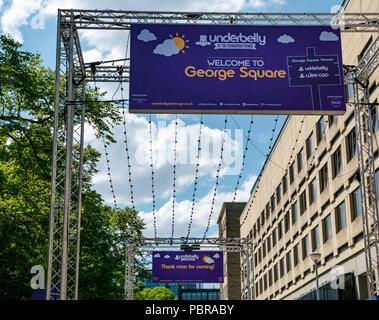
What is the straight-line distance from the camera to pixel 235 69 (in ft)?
56.7

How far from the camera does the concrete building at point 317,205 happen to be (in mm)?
27812

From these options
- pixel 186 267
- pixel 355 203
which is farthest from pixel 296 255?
pixel 355 203

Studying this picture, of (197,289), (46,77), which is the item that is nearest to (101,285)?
(46,77)

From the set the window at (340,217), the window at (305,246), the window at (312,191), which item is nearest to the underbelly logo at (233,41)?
the window at (340,217)

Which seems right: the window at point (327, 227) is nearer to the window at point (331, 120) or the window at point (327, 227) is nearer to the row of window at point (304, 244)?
the row of window at point (304, 244)

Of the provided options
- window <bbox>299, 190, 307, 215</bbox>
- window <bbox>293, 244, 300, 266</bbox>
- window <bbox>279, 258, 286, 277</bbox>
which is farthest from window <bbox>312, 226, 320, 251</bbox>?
window <bbox>279, 258, 286, 277</bbox>

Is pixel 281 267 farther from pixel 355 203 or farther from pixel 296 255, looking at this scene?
pixel 355 203

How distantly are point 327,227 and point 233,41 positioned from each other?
1890 cm

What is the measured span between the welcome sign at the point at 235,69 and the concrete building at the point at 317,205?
801 centimetres

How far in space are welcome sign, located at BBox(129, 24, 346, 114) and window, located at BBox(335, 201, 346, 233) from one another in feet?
46.7

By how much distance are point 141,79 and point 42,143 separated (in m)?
8.07

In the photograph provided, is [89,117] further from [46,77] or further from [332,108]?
[332,108]
